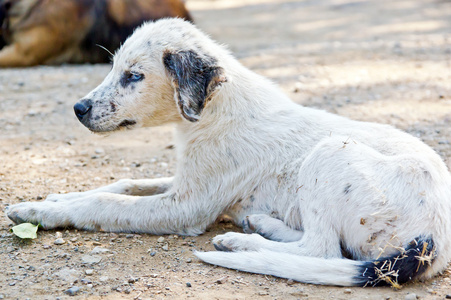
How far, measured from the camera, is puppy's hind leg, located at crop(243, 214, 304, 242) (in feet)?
12.6

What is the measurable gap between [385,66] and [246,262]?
5.98 meters

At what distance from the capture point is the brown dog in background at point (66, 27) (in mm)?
9086

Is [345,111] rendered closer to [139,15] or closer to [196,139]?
[196,139]

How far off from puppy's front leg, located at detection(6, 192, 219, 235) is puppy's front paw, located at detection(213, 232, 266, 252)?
16.0 inches

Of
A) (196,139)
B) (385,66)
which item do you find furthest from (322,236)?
(385,66)

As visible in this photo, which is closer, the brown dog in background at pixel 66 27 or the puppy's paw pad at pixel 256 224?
the puppy's paw pad at pixel 256 224

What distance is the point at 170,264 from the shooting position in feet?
11.9

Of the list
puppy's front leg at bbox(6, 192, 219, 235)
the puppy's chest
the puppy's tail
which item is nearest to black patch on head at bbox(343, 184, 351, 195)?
the puppy's tail

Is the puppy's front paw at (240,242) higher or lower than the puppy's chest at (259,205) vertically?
lower

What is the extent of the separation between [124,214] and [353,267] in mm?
1704

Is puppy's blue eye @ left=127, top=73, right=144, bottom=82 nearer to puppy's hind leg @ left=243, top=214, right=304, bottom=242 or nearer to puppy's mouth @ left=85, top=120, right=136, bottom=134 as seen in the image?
puppy's mouth @ left=85, top=120, right=136, bottom=134

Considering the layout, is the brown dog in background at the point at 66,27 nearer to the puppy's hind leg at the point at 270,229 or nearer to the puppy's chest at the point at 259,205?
the puppy's chest at the point at 259,205

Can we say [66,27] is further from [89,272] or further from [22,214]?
[89,272]

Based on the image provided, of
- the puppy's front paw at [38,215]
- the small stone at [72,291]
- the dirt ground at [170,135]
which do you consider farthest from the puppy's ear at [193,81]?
the small stone at [72,291]
